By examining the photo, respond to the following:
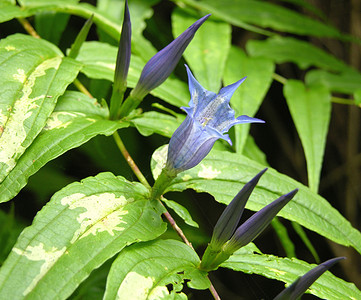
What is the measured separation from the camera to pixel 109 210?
0.95 metres

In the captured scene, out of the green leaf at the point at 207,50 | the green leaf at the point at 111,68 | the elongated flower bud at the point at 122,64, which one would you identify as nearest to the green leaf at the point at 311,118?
the green leaf at the point at 207,50

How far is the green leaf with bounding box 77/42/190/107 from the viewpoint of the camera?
1.34 m

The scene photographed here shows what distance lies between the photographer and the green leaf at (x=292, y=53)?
1878mm

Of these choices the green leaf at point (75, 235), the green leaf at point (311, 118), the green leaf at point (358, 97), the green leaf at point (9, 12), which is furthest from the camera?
the green leaf at point (358, 97)

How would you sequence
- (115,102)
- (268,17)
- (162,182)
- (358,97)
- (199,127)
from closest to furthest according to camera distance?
(199,127) < (162,182) < (115,102) < (358,97) < (268,17)

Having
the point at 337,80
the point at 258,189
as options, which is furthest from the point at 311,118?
the point at 258,189

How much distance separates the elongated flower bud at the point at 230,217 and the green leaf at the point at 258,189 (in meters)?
0.16

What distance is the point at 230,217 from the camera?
2.96 ft

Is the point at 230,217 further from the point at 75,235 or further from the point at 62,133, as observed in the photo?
the point at 62,133

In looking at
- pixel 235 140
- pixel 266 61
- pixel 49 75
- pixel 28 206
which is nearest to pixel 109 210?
pixel 49 75

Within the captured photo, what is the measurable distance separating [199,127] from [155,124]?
35 centimetres

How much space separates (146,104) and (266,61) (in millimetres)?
523

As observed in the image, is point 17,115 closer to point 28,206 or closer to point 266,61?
point 28,206

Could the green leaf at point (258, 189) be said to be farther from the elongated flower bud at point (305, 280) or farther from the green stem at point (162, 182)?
the elongated flower bud at point (305, 280)
